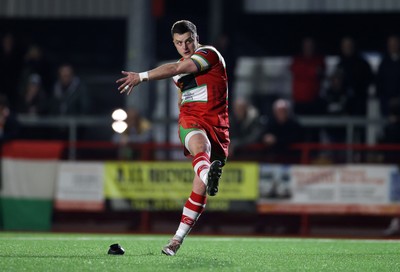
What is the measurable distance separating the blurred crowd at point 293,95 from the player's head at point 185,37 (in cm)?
607

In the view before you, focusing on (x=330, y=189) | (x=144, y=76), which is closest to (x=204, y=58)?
(x=144, y=76)

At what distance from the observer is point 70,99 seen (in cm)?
1758

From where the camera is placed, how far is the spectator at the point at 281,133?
597 inches

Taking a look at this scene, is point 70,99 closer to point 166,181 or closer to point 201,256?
point 166,181

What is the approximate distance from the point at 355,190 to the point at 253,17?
24.4 feet

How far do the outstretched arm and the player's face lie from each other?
0.27 meters

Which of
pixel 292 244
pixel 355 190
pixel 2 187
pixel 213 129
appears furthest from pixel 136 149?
pixel 213 129

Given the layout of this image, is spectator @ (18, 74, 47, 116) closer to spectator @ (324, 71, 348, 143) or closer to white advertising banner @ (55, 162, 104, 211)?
white advertising banner @ (55, 162, 104, 211)

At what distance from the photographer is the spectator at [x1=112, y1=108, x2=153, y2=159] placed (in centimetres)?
1541

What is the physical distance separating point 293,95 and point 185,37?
338 inches

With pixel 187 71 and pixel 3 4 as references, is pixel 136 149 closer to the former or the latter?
pixel 3 4

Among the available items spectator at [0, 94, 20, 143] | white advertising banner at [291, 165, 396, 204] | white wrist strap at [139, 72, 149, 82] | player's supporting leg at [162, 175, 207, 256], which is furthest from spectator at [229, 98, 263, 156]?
white wrist strap at [139, 72, 149, 82]

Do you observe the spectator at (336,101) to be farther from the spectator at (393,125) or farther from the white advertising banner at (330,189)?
the white advertising banner at (330,189)

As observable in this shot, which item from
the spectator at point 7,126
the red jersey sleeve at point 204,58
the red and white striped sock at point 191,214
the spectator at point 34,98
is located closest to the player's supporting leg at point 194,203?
the red and white striped sock at point 191,214
